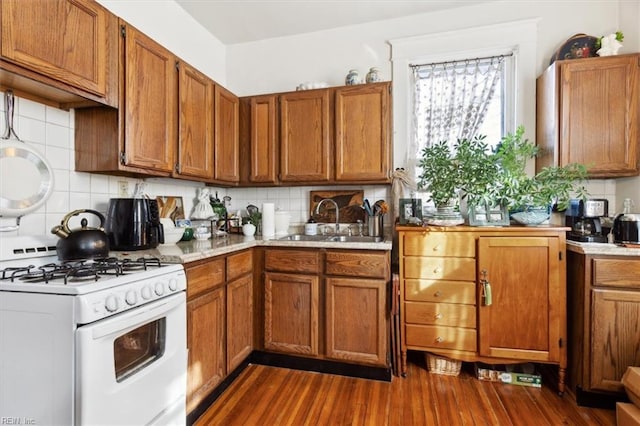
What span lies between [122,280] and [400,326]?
1707 millimetres

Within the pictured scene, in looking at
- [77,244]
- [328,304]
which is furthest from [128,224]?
[328,304]

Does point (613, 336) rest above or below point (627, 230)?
below

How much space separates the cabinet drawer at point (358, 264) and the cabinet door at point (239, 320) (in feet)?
2.03

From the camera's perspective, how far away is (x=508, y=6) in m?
2.39

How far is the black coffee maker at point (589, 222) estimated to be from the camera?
190 cm

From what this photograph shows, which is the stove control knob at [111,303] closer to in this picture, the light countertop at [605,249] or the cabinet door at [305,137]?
the cabinet door at [305,137]

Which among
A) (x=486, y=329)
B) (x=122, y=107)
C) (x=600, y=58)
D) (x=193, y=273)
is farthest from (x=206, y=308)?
(x=600, y=58)

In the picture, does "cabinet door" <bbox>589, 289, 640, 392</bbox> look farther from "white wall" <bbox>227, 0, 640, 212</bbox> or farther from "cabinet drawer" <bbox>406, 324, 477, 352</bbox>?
"white wall" <bbox>227, 0, 640, 212</bbox>

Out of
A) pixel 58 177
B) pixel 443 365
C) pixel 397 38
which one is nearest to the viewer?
pixel 58 177

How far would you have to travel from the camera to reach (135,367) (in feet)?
4.11

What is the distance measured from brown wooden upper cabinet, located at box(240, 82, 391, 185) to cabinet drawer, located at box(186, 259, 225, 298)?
3.35ft

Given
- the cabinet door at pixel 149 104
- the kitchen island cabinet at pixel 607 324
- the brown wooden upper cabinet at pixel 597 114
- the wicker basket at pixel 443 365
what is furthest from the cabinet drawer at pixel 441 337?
the cabinet door at pixel 149 104

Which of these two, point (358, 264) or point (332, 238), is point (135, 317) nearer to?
point (358, 264)

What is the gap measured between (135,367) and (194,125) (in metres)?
1.60
